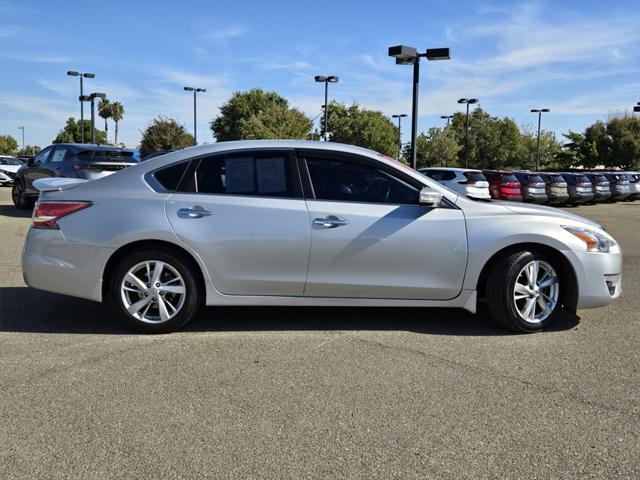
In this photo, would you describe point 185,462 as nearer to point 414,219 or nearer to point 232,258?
point 232,258

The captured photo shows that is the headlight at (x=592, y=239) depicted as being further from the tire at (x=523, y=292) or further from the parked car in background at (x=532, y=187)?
the parked car in background at (x=532, y=187)

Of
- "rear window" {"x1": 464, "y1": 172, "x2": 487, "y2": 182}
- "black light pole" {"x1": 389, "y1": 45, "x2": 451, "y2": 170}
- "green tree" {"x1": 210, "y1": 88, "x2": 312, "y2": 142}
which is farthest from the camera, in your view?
"green tree" {"x1": 210, "y1": 88, "x2": 312, "y2": 142}

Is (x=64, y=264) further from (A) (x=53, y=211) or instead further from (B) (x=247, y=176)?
(B) (x=247, y=176)

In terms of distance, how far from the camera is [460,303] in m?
4.84

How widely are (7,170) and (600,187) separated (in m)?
27.7

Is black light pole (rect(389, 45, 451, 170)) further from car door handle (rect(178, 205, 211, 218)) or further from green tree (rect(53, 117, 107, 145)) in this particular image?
green tree (rect(53, 117, 107, 145))

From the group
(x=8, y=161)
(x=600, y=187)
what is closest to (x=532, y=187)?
(x=600, y=187)

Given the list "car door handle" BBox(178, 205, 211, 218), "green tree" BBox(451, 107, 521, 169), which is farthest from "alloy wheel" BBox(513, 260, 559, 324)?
"green tree" BBox(451, 107, 521, 169)

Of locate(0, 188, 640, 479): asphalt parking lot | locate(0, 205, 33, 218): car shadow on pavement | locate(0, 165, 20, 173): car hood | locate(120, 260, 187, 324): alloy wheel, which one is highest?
locate(0, 165, 20, 173): car hood

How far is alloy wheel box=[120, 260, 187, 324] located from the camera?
471 centimetres

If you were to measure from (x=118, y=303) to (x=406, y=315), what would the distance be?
257 centimetres

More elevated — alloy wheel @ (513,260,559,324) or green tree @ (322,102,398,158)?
green tree @ (322,102,398,158)

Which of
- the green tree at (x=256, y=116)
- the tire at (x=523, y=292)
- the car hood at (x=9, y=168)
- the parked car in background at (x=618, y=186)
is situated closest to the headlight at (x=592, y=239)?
the tire at (x=523, y=292)

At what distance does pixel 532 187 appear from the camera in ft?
73.0
